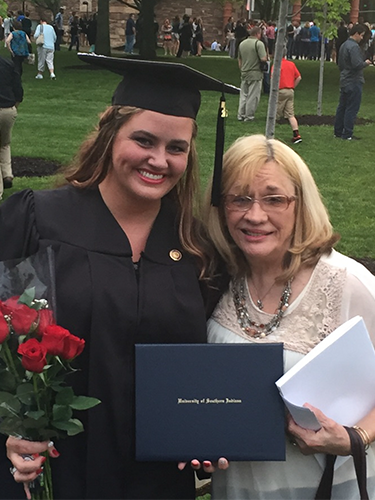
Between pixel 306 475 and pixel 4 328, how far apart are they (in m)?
1.13

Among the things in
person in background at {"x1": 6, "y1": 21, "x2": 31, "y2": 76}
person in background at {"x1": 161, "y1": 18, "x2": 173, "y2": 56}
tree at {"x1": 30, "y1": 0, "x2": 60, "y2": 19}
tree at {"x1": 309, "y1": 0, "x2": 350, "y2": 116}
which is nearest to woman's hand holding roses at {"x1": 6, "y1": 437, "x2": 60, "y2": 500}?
tree at {"x1": 309, "y1": 0, "x2": 350, "y2": 116}

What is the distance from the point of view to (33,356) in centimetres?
201

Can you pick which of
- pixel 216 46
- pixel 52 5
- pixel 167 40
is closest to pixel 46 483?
pixel 167 40

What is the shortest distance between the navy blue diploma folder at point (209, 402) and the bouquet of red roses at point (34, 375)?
0.27 meters

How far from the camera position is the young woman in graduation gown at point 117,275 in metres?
2.51

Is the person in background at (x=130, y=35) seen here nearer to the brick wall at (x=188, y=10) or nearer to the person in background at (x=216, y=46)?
the person in background at (x=216, y=46)

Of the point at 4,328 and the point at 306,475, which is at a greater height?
the point at 4,328

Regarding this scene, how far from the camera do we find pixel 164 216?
9.18ft

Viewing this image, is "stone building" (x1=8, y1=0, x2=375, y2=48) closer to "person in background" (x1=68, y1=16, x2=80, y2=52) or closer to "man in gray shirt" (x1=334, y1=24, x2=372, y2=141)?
"person in background" (x1=68, y1=16, x2=80, y2=52)

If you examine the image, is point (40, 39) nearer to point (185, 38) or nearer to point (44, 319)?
point (185, 38)

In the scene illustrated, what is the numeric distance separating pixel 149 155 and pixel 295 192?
1.70 feet

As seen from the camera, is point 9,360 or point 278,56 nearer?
point 9,360

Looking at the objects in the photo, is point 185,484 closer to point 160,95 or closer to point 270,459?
point 270,459

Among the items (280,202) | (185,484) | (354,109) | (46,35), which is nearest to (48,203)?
(280,202)
